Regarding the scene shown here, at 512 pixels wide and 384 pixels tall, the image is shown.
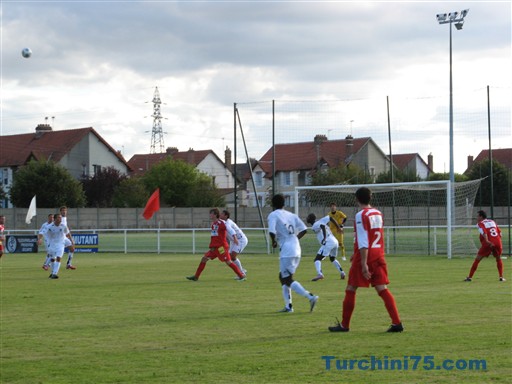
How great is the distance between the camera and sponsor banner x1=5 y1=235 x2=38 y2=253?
44.3 metres

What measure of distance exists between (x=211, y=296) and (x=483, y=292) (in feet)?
19.2

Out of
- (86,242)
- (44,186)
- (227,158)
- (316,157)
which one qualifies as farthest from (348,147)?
(86,242)

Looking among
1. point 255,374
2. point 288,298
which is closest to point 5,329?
point 288,298

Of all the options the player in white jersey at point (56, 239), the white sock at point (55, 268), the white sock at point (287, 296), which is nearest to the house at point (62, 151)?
the player in white jersey at point (56, 239)

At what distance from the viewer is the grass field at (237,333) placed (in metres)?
9.11

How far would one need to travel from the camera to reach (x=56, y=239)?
83.7 ft

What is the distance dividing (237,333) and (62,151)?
80452 millimetres

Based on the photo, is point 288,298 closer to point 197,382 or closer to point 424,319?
point 424,319

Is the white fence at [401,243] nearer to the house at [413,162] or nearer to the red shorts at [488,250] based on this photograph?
the red shorts at [488,250]

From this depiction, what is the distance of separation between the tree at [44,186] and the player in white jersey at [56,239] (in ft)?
152

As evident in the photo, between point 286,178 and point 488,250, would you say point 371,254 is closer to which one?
point 488,250

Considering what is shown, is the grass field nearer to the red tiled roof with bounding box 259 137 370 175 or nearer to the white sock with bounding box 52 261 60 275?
the white sock with bounding box 52 261 60 275

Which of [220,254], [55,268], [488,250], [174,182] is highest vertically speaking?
[174,182]

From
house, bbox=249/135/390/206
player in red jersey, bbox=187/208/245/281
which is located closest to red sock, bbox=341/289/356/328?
player in red jersey, bbox=187/208/245/281
